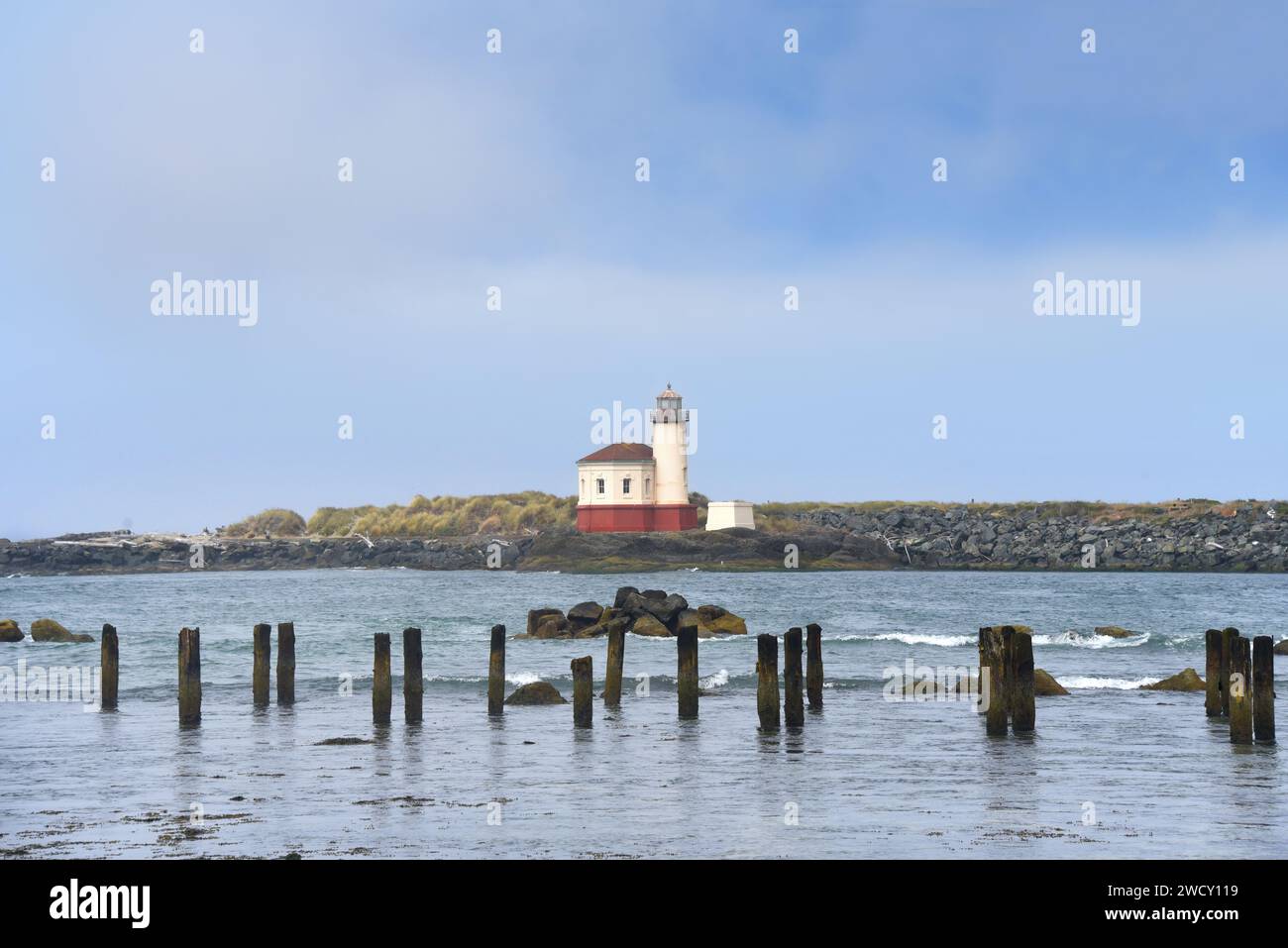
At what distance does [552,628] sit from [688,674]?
21.7 metres

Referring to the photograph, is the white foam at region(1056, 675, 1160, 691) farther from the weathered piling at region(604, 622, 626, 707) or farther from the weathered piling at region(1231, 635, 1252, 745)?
the weathered piling at region(604, 622, 626, 707)

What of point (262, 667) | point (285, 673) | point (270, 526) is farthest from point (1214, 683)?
point (270, 526)

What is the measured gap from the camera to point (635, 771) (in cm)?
2175

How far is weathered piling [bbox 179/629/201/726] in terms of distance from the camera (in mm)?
26734

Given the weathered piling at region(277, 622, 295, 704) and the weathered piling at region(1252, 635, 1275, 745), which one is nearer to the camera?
the weathered piling at region(1252, 635, 1275, 745)

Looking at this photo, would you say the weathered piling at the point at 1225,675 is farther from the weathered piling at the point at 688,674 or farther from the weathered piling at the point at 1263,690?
the weathered piling at the point at 688,674

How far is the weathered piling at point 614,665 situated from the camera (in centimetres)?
2933

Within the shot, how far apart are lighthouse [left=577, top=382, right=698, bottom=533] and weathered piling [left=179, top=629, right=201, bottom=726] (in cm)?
8214

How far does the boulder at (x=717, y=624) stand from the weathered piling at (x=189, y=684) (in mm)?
22157

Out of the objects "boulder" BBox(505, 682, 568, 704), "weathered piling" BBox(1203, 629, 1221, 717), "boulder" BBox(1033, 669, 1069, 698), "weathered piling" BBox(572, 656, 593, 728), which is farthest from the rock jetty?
"weathered piling" BBox(1203, 629, 1221, 717)

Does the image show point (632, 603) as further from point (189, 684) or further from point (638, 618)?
point (189, 684)

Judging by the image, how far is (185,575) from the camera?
12862 cm
